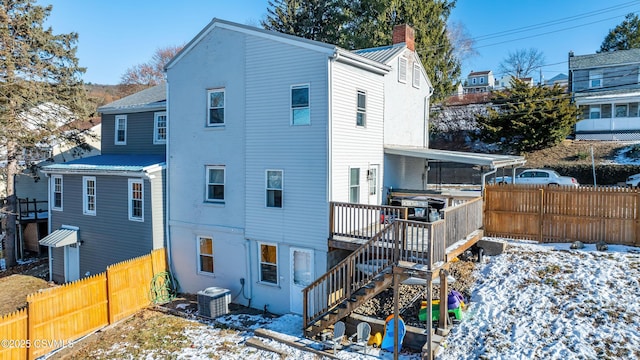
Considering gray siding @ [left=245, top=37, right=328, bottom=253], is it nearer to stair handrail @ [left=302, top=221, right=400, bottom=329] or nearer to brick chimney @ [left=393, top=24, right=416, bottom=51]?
stair handrail @ [left=302, top=221, right=400, bottom=329]

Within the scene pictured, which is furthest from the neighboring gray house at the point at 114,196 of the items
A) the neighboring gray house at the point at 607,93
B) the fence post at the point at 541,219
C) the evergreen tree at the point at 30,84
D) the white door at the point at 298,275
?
the neighboring gray house at the point at 607,93

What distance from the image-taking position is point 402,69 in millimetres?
17250

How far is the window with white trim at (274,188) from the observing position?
1333cm

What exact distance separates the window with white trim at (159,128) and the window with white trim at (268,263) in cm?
776

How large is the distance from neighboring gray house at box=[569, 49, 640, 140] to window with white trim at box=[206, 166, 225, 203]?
30718 millimetres

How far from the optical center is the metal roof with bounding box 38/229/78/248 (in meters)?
17.0

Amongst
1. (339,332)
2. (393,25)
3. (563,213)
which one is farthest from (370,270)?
(393,25)

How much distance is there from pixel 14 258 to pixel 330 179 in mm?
19505

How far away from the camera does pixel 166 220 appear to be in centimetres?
1591

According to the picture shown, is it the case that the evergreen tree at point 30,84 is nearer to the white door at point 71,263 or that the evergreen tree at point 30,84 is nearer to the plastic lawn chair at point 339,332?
the white door at point 71,263

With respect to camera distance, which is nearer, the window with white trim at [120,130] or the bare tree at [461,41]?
the window with white trim at [120,130]

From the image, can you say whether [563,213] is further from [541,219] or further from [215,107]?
[215,107]

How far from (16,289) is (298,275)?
518 inches

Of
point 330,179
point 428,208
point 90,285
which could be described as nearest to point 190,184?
point 90,285
